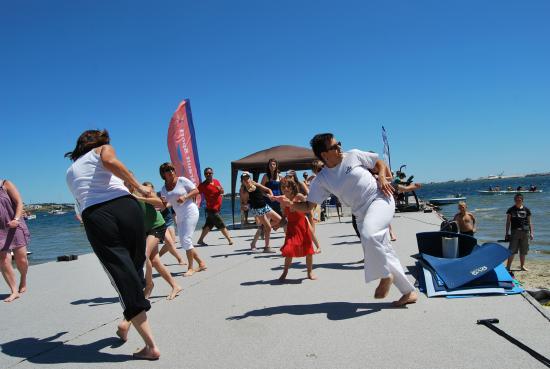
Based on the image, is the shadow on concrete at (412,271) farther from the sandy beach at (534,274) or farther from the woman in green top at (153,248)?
the woman in green top at (153,248)

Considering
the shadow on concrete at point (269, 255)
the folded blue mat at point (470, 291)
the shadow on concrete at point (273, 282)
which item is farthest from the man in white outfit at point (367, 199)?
the shadow on concrete at point (269, 255)

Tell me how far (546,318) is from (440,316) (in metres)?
0.83

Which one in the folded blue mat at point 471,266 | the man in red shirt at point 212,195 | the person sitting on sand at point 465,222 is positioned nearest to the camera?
the folded blue mat at point 471,266

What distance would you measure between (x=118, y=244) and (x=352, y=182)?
2.27 metres

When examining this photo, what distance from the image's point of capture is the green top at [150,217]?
5.34 meters

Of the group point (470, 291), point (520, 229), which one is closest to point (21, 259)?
point (470, 291)

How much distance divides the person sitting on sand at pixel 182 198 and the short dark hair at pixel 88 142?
Answer: 2.71 meters

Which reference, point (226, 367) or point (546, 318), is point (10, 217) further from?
point (546, 318)

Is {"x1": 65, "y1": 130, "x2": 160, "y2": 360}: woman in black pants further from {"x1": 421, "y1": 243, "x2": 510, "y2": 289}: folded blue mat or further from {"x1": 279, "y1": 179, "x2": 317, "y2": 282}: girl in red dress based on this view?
{"x1": 421, "y1": 243, "x2": 510, "y2": 289}: folded blue mat

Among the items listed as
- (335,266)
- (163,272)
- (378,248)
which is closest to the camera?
(378,248)

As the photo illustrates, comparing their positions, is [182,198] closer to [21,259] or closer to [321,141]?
[21,259]

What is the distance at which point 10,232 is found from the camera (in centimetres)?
611

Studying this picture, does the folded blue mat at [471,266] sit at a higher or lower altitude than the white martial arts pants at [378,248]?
lower

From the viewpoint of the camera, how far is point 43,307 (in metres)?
5.52
